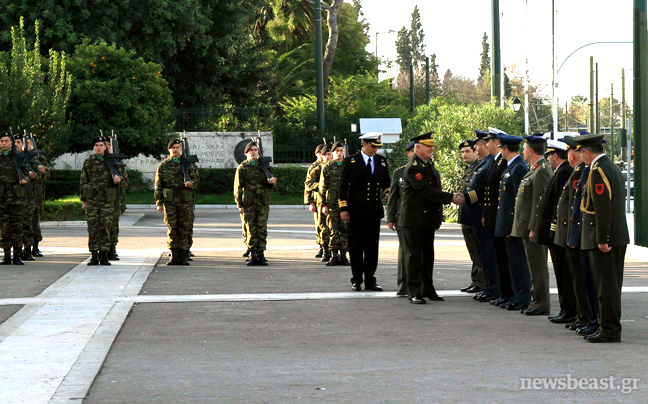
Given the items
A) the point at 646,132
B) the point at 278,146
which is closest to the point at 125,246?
the point at 646,132

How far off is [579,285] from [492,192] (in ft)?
7.55

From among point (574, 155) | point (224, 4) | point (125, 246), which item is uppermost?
point (224, 4)

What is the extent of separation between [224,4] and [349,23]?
2986cm

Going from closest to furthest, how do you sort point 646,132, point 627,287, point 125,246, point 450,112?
point 627,287 → point 646,132 → point 125,246 → point 450,112

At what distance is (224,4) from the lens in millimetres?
45094

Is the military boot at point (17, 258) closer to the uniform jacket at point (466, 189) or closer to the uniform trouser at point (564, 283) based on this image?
the uniform jacket at point (466, 189)

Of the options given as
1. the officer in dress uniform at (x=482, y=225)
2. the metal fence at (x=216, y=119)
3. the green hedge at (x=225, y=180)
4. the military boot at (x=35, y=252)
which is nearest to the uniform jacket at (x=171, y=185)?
the military boot at (x=35, y=252)

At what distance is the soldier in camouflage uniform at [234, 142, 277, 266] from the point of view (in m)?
16.0

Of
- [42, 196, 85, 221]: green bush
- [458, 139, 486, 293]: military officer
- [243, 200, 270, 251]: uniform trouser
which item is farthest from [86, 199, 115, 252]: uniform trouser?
[42, 196, 85, 221]: green bush

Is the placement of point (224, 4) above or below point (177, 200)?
above

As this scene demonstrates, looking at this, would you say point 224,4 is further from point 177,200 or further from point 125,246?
point 177,200

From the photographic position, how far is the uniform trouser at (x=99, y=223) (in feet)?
51.3

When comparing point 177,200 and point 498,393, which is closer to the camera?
point 498,393

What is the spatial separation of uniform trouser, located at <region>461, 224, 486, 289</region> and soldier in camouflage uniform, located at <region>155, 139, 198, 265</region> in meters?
5.19
